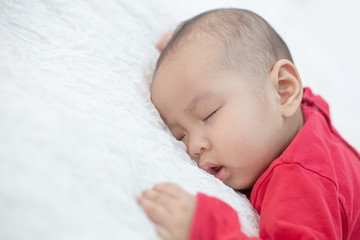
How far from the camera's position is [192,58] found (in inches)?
38.1

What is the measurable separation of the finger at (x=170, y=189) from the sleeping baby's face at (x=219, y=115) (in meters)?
0.26

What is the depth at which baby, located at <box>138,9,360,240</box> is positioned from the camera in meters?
0.83

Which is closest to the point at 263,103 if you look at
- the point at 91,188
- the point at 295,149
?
the point at 295,149

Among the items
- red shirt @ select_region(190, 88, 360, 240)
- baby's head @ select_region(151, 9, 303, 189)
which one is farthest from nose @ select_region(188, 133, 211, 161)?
red shirt @ select_region(190, 88, 360, 240)

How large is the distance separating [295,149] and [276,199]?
0.47 feet

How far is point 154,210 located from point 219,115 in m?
0.38

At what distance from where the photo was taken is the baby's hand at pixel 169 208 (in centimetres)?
61

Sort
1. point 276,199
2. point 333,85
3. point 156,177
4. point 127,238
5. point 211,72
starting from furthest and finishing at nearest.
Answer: point 333,85 < point 211,72 < point 276,199 < point 156,177 < point 127,238

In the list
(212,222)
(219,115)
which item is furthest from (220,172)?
(212,222)

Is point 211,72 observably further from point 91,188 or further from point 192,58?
point 91,188

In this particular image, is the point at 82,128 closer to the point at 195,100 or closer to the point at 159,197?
the point at 159,197

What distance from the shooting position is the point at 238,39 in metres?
0.99

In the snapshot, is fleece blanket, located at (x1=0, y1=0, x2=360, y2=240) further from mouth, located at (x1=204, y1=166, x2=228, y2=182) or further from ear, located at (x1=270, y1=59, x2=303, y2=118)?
ear, located at (x1=270, y1=59, x2=303, y2=118)

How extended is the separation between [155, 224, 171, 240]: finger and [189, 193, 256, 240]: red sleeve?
1.6 inches
